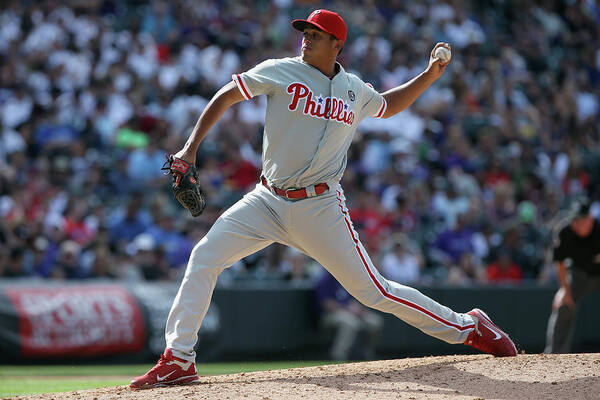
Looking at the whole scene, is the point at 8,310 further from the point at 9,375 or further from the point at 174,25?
the point at 174,25

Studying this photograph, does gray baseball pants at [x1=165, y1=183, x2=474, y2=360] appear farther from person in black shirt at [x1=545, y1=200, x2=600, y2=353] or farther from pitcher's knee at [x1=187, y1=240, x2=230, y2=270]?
person in black shirt at [x1=545, y1=200, x2=600, y2=353]

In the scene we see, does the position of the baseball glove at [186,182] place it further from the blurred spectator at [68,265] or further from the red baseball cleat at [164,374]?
the blurred spectator at [68,265]

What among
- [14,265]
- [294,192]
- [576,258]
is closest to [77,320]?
[14,265]

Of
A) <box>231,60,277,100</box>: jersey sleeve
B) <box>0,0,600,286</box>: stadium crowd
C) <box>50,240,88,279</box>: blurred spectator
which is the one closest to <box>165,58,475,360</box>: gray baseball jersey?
<box>231,60,277,100</box>: jersey sleeve

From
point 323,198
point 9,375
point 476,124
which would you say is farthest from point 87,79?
point 323,198

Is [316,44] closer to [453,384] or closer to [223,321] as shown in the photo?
[453,384]
